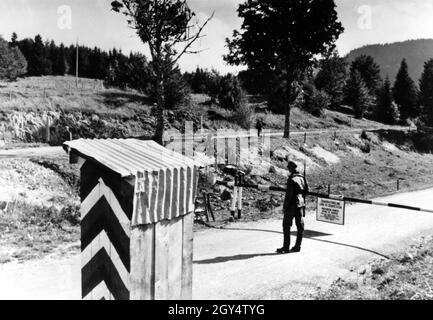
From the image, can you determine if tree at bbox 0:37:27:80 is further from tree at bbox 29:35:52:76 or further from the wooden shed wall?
the wooden shed wall

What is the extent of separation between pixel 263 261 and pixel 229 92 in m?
30.2

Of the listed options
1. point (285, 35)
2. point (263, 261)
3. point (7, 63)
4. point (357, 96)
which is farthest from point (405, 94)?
point (263, 261)

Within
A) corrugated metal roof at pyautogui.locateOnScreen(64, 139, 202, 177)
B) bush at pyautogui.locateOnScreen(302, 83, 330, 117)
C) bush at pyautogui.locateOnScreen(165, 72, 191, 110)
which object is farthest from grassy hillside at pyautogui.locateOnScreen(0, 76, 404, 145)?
corrugated metal roof at pyautogui.locateOnScreen(64, 139, 202, 177)

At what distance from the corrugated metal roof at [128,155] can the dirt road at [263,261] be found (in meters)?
2.84

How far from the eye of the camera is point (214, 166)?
1994 centimetres

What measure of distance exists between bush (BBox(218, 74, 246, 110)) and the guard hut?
32.9 metres

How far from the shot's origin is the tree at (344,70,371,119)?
2333 inches

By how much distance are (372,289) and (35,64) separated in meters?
76.0

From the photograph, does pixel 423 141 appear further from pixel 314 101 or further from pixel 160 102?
pixel 160 102

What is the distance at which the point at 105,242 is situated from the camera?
13.1 ft

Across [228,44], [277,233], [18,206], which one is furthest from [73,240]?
[228,44]

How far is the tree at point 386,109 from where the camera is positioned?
61312mm

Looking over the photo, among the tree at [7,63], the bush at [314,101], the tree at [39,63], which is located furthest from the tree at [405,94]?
the tree at [39,63]
